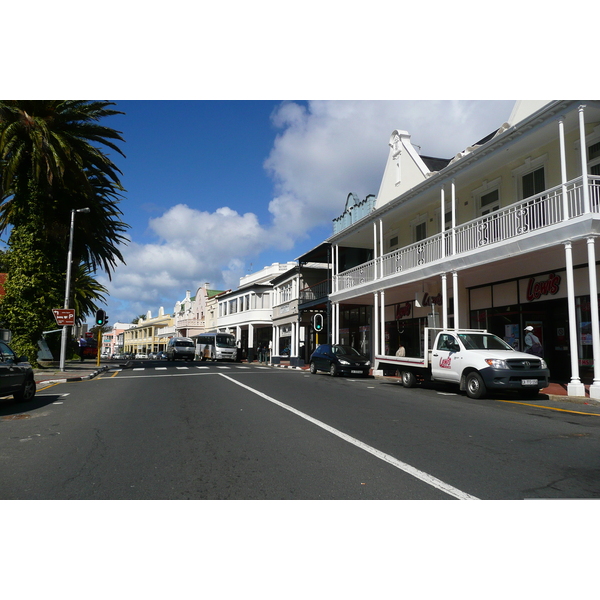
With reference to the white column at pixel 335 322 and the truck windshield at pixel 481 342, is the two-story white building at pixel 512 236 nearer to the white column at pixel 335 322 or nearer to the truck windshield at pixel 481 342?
the truck windshield at pixel 481 342

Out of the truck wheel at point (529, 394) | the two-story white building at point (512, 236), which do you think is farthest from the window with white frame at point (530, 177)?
the truck wheel at point (529, 394)

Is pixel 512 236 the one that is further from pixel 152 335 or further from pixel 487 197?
pixel 152 335

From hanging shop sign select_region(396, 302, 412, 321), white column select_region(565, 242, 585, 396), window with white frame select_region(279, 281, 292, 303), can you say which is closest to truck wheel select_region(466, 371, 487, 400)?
white column select_region(565, 242, 585, 396)

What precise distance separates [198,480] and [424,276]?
54.0 ft

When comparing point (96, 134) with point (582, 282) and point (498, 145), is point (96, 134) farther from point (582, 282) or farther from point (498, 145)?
point (582, 282)

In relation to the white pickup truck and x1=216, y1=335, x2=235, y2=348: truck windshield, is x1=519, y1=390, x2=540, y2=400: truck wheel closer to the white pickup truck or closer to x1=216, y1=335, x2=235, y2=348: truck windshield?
the white pickup truck

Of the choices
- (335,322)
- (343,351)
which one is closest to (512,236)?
(343,351)

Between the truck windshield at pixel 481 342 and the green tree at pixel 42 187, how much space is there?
727 inches

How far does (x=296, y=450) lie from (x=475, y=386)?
7915 millimetres

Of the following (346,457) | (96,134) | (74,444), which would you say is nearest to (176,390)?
(74,444)

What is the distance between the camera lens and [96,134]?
25719 millimetres

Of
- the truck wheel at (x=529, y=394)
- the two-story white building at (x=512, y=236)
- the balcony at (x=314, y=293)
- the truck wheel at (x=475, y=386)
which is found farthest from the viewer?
the balcony at (x=314, y=293)

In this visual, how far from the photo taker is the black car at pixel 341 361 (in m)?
22.3

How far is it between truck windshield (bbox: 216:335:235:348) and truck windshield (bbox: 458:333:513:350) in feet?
121
